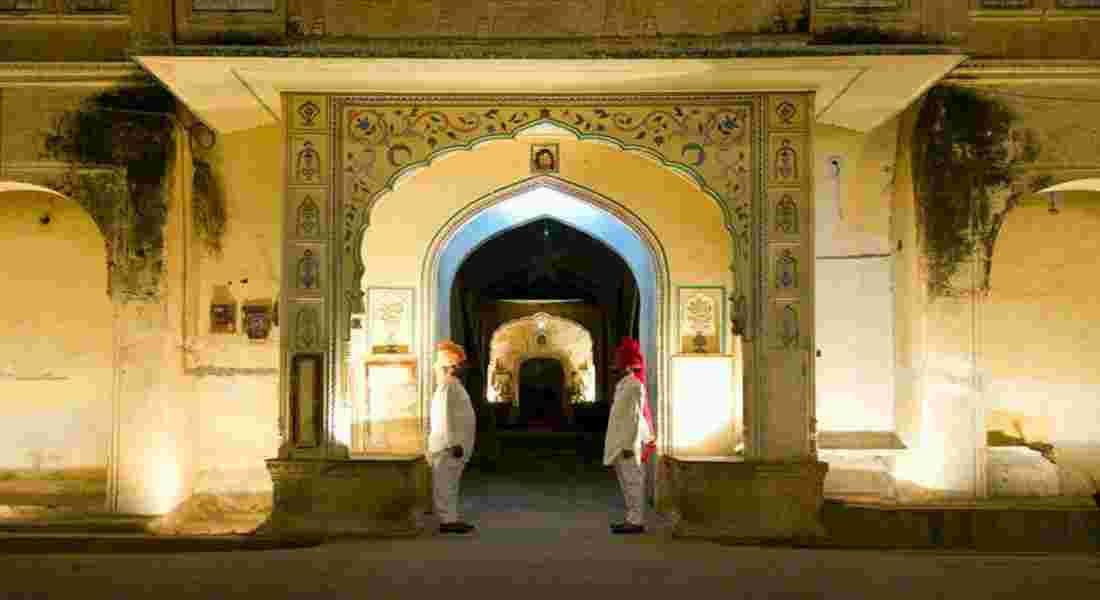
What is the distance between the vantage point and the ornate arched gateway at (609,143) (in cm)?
990

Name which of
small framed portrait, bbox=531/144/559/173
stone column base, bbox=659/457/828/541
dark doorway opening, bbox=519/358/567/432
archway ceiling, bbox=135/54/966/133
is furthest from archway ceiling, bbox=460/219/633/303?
stone column base, bbox=659/457/828/541

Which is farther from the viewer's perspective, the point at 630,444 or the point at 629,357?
the point at 629,357

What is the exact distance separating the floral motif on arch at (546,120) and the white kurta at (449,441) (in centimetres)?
161

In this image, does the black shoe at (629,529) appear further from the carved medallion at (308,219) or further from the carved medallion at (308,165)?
the carved medallion at (308,165)

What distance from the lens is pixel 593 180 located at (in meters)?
12.3

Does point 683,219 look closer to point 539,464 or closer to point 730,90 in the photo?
point 730,90

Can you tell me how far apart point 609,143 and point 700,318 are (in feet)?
9.10

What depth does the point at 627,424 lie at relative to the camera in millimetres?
10203

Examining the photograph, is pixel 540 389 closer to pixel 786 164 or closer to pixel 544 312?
pixel 544 312

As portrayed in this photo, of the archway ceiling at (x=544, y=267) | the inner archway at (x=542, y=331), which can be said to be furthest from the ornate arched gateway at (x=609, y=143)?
the archway ceiling at (x=544, y=267)

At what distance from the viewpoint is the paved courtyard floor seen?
23.5 feet

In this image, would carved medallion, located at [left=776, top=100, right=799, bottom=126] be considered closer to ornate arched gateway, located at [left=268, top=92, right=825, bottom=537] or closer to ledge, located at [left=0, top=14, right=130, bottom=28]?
ornate arched gateway, located at [left=268, top=92, right=825, bottom=537]

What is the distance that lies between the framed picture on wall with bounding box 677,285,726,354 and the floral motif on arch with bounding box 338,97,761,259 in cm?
227

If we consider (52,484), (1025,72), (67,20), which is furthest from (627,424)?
(67,20)
